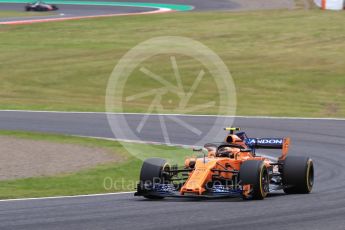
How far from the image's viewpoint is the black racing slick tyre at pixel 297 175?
15.8 meters

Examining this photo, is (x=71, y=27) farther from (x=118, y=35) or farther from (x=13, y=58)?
(x=13, y=58)

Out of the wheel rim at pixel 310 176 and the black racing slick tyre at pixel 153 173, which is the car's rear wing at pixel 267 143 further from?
the black racing slick tyre at pixel 153 173

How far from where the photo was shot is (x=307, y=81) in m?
37.8

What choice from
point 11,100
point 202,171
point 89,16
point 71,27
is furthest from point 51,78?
point 202,171

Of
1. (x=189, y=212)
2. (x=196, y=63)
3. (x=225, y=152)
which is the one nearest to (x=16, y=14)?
(x=196, y=63)

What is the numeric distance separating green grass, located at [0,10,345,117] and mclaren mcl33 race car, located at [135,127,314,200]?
1585cm

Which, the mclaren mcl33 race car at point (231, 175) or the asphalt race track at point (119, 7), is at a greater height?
the mclaren mcl33 race car at point (231, 175)

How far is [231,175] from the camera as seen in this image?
593 inches

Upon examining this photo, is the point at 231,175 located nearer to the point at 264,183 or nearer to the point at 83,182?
the point at 264,183

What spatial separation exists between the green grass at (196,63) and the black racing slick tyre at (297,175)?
1587cm

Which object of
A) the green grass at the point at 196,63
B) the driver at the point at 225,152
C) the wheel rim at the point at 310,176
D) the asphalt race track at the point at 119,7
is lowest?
the green grass at the point at 196,63

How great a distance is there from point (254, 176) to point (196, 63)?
1074 inches

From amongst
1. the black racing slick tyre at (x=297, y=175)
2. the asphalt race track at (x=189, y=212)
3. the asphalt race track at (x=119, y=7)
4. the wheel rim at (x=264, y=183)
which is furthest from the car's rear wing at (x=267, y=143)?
the asphalt race track at (x=119, y=7)

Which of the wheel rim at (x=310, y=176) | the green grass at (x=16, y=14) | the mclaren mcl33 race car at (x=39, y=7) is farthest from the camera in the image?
the mclaren mcl33 race car at (x=39, y=7)
